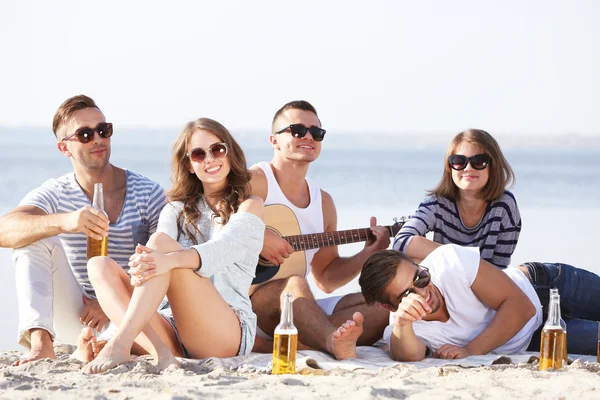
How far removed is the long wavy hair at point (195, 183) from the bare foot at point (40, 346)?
0.84m

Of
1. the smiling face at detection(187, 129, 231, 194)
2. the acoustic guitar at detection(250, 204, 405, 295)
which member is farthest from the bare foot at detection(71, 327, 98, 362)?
the acoustic guitar at detection(250, 204, 405, 295)

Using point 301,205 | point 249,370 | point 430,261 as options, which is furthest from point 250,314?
point 301,205

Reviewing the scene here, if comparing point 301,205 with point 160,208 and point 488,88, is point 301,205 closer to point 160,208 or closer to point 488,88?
point 160,208

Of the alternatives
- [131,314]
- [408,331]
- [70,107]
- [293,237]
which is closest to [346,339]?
[408,331]

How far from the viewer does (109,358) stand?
4.22 meters

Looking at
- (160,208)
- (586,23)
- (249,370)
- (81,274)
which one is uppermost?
(586,23)

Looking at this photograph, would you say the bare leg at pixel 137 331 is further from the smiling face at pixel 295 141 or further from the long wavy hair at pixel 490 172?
the long wavy hair at pixel 490 172

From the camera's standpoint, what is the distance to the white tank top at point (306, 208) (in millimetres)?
5953

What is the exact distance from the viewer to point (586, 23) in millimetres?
28922

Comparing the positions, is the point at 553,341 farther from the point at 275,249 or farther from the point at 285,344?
the point at 275,249

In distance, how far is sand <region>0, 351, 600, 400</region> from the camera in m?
3.62

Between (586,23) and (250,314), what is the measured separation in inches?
1039

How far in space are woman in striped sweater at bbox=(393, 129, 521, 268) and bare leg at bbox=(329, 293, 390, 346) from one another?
0.42 m

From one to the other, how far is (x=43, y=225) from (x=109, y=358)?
1056 millimetres
